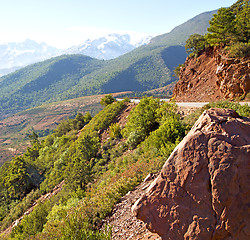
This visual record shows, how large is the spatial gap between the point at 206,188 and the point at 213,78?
25.7 meters

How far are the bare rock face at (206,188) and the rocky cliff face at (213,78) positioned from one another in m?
18.0

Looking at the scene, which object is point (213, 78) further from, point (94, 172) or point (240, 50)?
point (94, 172)

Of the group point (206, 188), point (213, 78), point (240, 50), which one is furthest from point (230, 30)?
point (206, 188)

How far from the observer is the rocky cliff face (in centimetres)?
2081

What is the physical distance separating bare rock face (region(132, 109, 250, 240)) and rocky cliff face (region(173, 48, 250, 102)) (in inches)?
708

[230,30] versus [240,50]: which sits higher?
[230,30]

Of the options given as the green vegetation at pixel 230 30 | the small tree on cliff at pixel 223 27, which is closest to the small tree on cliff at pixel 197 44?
the green vegetation at pixel 230 30

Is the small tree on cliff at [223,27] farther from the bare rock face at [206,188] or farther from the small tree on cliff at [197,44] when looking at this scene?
the bare rock face at [206,188]

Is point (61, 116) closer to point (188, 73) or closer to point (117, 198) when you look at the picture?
point (188, 73)

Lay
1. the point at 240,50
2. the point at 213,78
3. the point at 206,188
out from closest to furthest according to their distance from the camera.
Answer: the point at 206,188
the point at 240,50
the point at 213,78

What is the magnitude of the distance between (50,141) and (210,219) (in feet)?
161

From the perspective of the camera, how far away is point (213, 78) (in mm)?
27297

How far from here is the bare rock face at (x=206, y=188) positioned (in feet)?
14.8

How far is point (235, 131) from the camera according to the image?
4.98m
